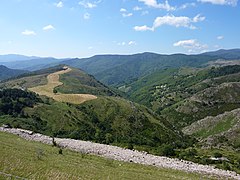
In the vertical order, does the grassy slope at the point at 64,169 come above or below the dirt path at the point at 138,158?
above

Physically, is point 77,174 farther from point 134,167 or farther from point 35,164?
point 134,167

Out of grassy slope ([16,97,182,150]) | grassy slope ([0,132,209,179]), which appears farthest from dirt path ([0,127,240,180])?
grassy slope ([16,97,182,150])

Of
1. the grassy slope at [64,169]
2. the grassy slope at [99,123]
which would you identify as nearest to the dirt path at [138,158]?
the grassy slope at [64,169]

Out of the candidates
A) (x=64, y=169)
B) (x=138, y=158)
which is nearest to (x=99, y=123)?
(x=138, y=158)

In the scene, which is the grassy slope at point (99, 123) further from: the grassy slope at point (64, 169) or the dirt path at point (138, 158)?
the grassy slope at point (64, 169)

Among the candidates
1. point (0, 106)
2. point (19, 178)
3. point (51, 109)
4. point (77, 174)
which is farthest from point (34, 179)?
point (51, 109)

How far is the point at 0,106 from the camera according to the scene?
154 meters

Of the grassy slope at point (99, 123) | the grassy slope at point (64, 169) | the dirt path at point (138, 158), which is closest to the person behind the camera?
the grassy slope at point (64, 169)

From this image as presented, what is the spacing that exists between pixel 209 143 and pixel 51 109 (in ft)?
315

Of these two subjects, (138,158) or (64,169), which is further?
(138,158)

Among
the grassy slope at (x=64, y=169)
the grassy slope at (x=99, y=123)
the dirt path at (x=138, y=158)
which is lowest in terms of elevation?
the grassy slope at (x=99, y=123)

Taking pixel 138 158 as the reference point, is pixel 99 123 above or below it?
below

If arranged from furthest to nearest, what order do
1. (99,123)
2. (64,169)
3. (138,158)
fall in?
(99,123) → (138,158) → (64,169)

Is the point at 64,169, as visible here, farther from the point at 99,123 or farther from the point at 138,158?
the point at 99,123
